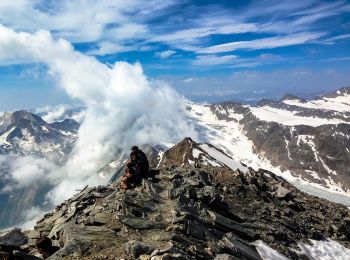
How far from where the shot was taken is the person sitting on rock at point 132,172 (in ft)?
131

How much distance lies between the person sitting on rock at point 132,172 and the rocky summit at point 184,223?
3.05 feet

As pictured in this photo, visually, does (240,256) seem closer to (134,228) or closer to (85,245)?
(134,228)

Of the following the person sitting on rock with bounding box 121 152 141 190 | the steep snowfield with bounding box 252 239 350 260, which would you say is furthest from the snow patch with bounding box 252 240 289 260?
the person sitting on rock with bounding box 121 152 141 190

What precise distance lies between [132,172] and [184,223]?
12009mm

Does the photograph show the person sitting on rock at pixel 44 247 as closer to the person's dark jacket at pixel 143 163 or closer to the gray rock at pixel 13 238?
the gray rock at pixel 13 238

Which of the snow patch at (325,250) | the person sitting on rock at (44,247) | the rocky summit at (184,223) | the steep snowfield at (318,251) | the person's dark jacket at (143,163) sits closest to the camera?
the person sitting on rock at (44,247)

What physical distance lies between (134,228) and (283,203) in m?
25.1

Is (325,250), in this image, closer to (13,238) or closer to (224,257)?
(224,257)

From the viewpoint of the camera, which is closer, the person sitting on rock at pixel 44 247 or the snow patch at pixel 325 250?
the person sitting on rock at pixel 44 247

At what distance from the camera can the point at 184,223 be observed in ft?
97.5

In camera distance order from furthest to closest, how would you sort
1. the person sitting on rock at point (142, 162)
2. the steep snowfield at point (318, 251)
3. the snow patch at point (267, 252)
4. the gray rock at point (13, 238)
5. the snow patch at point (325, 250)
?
the person sitting on rock at point (142, 162) < the snow patch at point (325, 250) < the steep snowfield at point (318, 251) < the snow patch at point (267, 252) < the gray rock at point (13, 238)

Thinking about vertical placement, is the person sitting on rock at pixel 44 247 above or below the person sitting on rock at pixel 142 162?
below

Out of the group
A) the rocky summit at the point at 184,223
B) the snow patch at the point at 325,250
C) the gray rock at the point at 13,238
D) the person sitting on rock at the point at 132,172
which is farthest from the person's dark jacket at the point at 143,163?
the snow patch at the point at 325,250

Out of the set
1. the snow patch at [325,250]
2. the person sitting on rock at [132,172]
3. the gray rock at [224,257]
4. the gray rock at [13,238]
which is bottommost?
the snow patch at [325,250]
